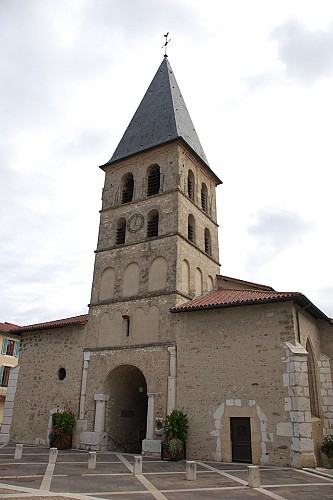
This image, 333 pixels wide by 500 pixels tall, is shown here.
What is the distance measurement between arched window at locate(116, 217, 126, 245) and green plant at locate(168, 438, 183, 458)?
10.2 meters

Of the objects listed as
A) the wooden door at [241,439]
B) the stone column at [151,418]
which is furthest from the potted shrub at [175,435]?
the wooden door at [241,439]

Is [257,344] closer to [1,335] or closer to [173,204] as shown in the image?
[173,204]

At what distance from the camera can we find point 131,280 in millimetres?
19281

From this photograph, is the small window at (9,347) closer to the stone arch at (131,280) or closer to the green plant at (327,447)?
the stone arch at (131,280)

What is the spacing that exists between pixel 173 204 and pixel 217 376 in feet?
28.4

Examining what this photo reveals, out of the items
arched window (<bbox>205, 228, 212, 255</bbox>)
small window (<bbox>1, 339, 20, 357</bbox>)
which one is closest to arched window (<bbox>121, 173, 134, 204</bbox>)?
arched window (<bbox>205, 228, 212, 255</bbox>)

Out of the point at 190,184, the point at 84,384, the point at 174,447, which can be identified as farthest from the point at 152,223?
the point at 174,447

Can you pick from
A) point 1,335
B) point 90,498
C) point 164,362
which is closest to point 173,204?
point 164,362

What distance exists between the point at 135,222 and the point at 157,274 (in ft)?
11.5

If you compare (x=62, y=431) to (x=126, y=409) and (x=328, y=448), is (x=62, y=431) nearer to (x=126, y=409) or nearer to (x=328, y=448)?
(x=126, y=409)

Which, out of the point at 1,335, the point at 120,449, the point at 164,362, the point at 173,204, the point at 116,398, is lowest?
the point at 120,449

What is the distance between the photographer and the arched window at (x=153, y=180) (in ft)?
69.9

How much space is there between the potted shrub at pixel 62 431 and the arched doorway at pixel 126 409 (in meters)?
1.61

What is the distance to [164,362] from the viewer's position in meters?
16.4
